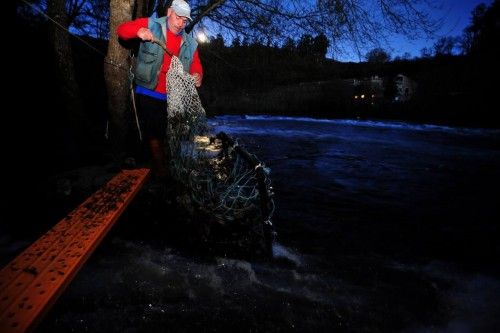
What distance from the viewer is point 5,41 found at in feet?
25.0

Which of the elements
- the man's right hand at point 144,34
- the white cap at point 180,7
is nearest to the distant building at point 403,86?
the white cap at point 180,7

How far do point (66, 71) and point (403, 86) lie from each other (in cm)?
6162

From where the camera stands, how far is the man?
13.3 ft

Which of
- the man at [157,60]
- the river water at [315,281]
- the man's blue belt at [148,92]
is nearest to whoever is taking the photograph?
the river water at [315,281]

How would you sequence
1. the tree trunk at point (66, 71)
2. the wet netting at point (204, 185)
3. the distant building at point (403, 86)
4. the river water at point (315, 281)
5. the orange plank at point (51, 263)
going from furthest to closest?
the distant building at point (403, 86) < the tree trunk at point (66, 71) < the wet netting at point (204, 185) < the river water at point (315, 281) < the orange plank at point (51, 263)

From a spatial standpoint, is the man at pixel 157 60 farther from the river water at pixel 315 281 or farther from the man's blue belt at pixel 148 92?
the river water at pixel 315 281

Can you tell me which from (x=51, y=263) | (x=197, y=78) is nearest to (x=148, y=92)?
(x=197, y=78)

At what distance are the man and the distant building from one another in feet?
192

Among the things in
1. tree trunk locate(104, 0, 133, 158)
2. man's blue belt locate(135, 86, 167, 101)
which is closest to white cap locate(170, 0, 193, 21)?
man's blue belt locate(135, 86, 167, 101)

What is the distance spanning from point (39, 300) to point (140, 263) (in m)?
1.35

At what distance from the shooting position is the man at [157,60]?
13.3ft

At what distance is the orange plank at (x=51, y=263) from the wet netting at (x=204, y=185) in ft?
2.84

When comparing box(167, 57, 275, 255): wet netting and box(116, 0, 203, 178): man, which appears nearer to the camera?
box(167, 57, 275, 255): wet netting

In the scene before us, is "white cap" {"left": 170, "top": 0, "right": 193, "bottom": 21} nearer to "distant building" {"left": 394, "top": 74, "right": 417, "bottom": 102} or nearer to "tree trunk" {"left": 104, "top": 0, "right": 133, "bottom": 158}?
"tree trunk" {"left": 104, "top": 0, "right": 133, "bottom": 158}
